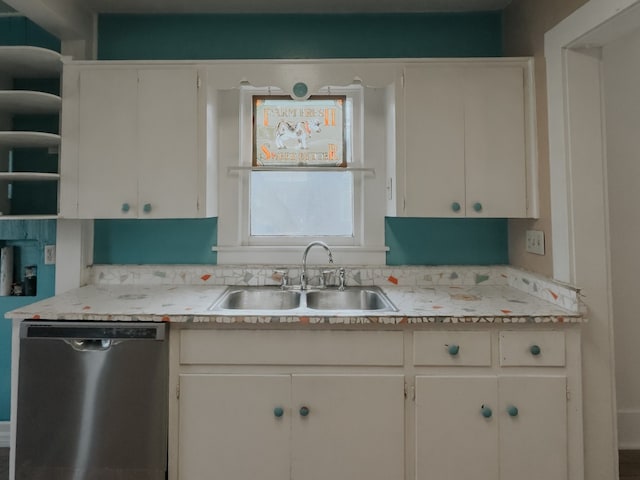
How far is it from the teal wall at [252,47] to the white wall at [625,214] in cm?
Result: 65

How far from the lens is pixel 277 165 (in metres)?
2.26

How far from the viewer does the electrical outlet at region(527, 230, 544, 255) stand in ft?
6.09

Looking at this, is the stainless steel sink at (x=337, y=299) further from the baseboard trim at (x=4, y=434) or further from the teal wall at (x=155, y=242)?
the baseboard trim at (x=4, y=434)

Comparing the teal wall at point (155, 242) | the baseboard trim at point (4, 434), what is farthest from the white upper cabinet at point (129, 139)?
the baseboard trim at point (4, 434)

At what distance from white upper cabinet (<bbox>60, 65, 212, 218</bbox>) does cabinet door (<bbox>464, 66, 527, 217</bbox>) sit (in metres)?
1.40

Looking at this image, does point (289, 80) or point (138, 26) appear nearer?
point (289, 80)

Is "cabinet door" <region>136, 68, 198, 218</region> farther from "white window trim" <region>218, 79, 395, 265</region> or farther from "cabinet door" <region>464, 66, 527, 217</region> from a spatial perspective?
"cabinet door" <region>464, 66, 527, 217</region>

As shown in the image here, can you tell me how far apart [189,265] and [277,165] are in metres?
0.80

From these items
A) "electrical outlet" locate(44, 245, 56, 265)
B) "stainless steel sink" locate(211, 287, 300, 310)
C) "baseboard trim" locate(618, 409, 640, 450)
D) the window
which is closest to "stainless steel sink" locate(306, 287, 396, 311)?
"stainless steel sink" locate(211, 287, 300, 310)

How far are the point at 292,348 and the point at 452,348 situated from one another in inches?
26.0

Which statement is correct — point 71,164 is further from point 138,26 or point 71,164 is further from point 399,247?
point 399,247

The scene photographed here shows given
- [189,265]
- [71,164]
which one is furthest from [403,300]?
[71,164]


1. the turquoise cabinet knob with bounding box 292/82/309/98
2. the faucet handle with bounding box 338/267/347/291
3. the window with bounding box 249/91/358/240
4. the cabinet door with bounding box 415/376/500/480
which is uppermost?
the turquoise cabinet knob with bounding box 292/82/309/98

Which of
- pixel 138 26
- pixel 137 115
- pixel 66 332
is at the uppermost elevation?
pixel 138 26
